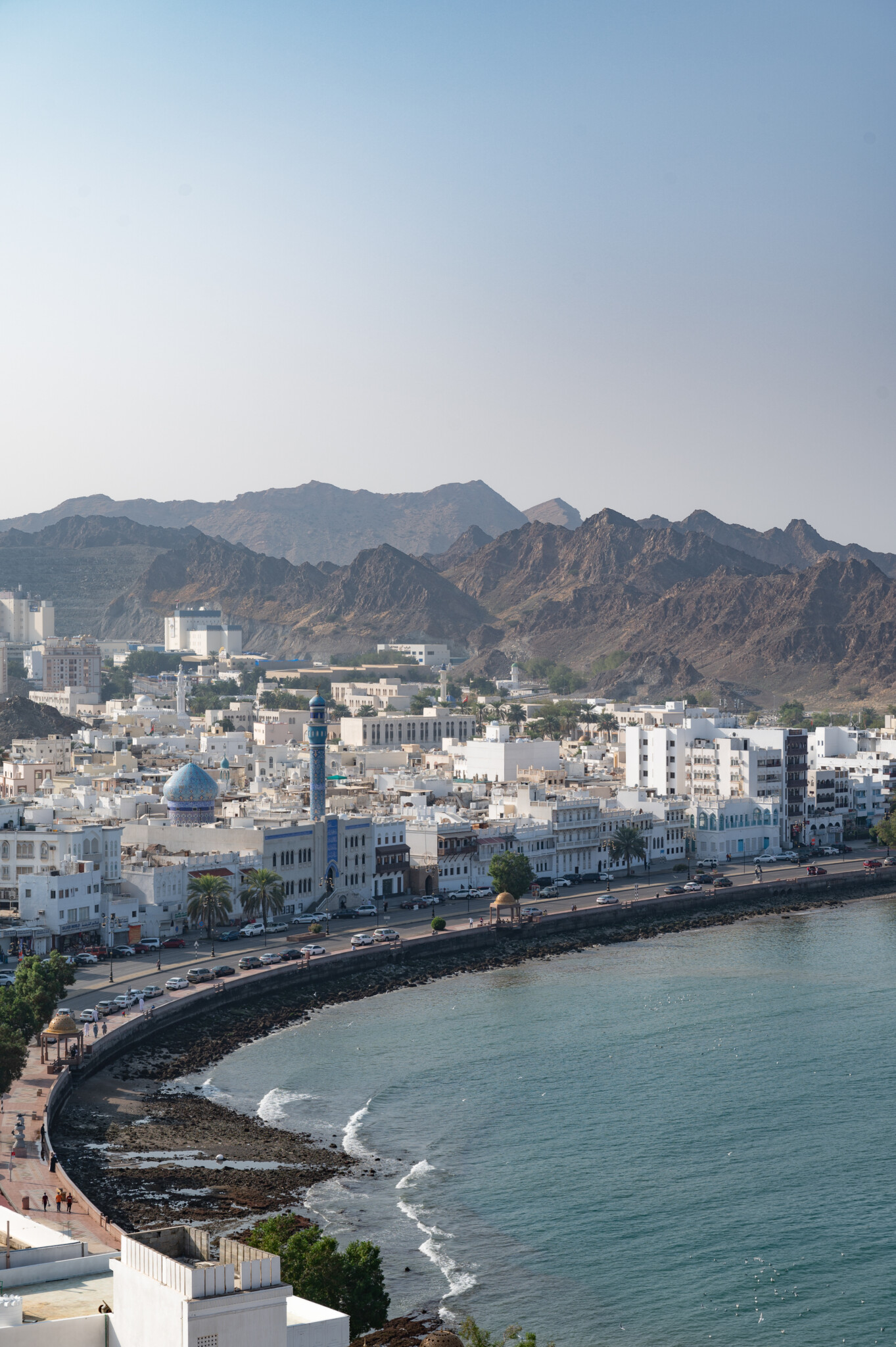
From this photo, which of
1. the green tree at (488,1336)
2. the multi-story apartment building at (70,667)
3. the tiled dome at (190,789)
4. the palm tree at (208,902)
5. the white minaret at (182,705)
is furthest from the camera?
the multi-story apartment building at (70,667)

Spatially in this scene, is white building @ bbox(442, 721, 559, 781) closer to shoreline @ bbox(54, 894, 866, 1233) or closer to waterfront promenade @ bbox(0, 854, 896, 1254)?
waterfront promenade @ bbox(0, 854, 896, 1254)

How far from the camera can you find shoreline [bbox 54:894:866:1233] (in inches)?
1257

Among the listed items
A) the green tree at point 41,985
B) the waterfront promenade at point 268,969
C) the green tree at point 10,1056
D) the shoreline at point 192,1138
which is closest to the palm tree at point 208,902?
the waterfront promenade at point 268,969

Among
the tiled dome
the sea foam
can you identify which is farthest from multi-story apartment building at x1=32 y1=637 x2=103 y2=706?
the sea foam

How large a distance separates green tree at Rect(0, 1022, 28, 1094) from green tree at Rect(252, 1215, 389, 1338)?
41.1 feet

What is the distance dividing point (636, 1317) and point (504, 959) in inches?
1197

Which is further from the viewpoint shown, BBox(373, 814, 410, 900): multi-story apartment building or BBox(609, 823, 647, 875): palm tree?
BBox(609, 823, 647, 875): palm tree

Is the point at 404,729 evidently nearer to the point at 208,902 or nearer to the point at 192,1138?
the point at 208,902

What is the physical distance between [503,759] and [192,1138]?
6006 cm

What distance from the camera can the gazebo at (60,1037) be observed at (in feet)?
134

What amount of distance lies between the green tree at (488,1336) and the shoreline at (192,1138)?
5.43 metres

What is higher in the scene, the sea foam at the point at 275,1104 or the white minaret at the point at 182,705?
the white minaret at the point at 182,705

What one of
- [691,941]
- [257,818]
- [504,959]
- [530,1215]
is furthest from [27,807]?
[530,1215]

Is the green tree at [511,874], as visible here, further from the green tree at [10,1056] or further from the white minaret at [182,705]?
the white minaret at [182,705]
